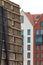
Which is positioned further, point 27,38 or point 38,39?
point 27,38

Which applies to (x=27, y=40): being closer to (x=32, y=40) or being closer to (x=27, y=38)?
A: (x=27, y=38)

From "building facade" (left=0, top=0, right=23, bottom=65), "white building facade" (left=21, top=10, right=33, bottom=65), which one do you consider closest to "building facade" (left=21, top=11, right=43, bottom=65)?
"white building facade" (left=21, top=10, right=33, bottom=65)

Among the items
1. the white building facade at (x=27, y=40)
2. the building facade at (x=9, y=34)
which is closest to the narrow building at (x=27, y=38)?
the white building facade at (x=27, y=40)

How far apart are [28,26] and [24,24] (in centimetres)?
110

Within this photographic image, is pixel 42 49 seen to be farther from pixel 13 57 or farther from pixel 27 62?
pixel 13 57

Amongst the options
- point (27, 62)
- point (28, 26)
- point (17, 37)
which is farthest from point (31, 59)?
point (17, 37)

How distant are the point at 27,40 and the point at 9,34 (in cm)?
4184

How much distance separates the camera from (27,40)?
3088 inches

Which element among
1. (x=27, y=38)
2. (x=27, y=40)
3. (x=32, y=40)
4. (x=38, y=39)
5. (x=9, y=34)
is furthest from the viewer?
(x=32, y=40)

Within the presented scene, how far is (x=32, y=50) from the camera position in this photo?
78875 mm

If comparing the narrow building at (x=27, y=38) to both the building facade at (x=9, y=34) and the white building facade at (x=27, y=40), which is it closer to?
the white building facade at (x=27, y=40)

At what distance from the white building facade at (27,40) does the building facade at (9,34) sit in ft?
129

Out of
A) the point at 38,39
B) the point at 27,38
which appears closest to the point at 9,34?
the point at 38,39

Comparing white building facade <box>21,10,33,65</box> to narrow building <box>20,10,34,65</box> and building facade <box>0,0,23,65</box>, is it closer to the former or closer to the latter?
narrow building <box>20,10,34,65</box>
